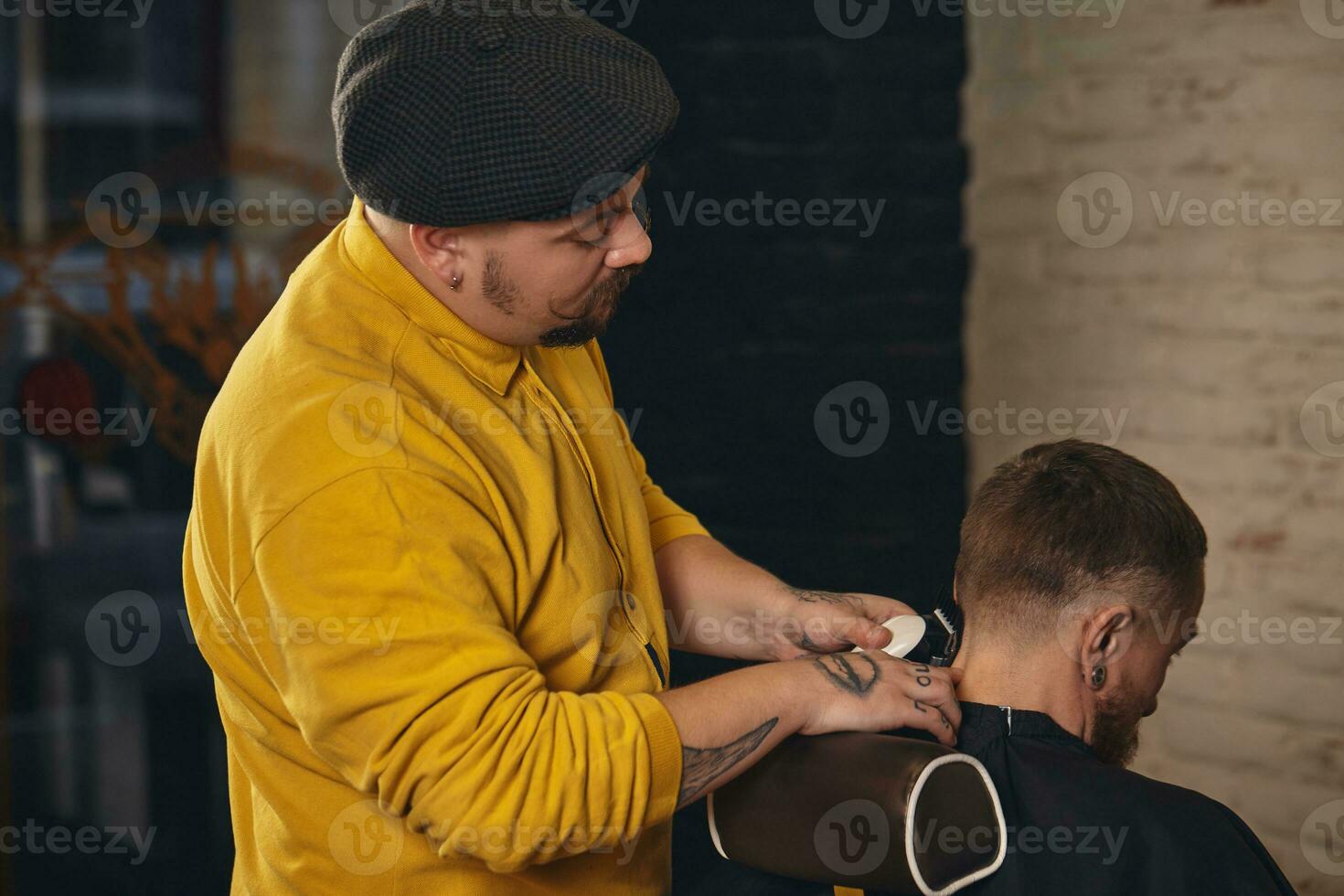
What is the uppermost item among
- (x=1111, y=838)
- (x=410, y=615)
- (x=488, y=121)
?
(x=488, y=121)

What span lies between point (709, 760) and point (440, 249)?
1.80 ft

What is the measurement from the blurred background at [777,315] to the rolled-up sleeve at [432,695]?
1.27m

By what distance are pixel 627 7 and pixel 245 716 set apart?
1.45m

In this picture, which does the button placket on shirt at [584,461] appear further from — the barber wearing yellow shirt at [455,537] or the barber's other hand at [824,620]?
the barber's other hand at [824,620]

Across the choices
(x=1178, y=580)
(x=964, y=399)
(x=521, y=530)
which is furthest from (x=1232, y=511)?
(x=521, y=530)

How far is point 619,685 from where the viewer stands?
1397 millimetres

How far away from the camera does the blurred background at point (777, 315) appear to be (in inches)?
90.2

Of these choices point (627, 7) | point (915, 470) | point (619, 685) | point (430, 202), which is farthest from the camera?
point (915, 470)

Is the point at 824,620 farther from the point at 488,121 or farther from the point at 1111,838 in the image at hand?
the point at 488,121

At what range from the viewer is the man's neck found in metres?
1.45

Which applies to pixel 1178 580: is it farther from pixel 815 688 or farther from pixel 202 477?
pixel 202 477

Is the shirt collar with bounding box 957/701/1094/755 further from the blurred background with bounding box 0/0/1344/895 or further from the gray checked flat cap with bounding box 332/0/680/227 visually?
the blurred background with bounding box 0/0/1344/895

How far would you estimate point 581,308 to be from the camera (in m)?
1.31

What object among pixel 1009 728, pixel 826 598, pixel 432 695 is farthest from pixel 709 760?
pixel 826 598
